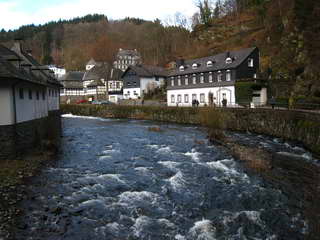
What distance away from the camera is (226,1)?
281ft

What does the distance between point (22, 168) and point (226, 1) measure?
292ft

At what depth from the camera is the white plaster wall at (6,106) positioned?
1287 cm

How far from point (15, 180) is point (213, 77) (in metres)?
35.8

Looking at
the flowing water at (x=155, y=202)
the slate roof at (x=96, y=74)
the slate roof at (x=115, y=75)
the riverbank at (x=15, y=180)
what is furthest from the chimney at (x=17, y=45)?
the slate roof at (x=96, y=74)

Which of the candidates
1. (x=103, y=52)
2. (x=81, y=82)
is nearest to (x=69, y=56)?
(x=81, y=82)

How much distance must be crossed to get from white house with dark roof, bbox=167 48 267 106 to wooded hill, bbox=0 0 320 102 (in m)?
3.39

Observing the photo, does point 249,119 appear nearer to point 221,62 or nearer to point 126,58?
point 221,62

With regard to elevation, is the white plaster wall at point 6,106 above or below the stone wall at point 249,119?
above

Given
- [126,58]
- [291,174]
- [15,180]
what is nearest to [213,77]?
[291,174]

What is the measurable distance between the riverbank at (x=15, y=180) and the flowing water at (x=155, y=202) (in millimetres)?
339

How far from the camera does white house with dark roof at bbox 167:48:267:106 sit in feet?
128

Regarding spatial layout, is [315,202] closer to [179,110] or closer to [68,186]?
[68,186]

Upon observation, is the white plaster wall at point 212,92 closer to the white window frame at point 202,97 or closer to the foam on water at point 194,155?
the white window frame at point 202,97

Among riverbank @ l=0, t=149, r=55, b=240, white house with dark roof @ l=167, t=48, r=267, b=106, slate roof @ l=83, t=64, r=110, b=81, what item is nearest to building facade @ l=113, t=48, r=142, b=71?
slate roof @ l=83, t=64, r=110, b=81
